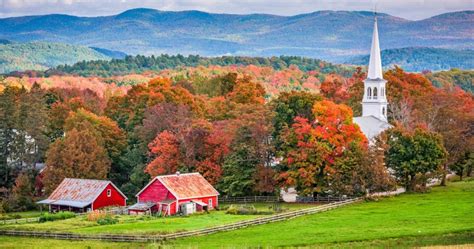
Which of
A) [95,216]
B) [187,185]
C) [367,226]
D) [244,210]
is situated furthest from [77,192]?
[367,226]

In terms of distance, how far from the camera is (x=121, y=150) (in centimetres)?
9181


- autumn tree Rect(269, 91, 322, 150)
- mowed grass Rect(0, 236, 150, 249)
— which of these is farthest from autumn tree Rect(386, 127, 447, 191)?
mowed grass Rect(0, 236, 150, 249)

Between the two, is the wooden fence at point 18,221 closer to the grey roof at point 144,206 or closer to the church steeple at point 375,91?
the grey roof at point 144,206

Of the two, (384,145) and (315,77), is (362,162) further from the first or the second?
(315,77)

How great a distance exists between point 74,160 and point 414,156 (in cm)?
3112

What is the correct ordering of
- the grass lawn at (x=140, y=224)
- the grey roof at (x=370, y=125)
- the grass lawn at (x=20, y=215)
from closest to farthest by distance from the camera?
the grass lawn at (x=140, y=224)
the grass lawn at (x=20, y=215)
the grey roof at (x=370, y=125)

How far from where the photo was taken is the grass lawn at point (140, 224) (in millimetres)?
59625

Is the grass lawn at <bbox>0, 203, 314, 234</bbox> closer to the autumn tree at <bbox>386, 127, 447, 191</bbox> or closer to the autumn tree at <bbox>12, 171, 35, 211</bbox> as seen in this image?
the autumn tree at <bbox>386, 127, 447, 191</bbox>

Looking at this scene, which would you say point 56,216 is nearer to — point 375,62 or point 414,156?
point 414,156

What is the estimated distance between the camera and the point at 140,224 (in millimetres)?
63281

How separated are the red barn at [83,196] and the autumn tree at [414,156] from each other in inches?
937

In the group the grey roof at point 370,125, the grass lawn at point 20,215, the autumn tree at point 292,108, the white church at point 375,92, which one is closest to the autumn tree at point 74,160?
the grass lawn at point 20,215

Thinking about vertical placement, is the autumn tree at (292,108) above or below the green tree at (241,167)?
above

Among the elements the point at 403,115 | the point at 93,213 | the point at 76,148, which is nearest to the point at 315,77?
the point at 403,115
